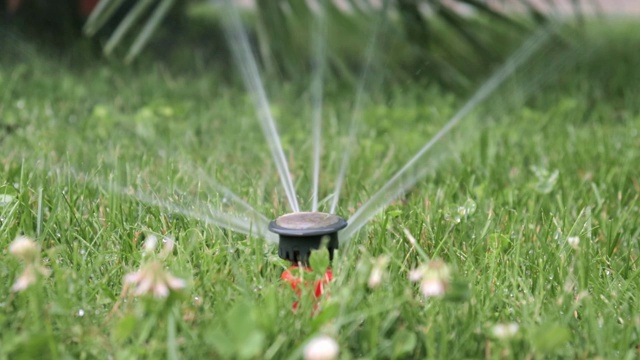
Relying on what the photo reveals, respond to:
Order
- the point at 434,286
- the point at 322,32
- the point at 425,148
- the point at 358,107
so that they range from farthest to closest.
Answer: the point at 322,32 < the point at 358,107 < the point at 425,148 < the point at 434,286

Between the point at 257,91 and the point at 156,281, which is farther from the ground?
the point at 156,281

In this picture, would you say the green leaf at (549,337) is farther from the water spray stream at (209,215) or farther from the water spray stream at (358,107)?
the water spray stream at (358,107)

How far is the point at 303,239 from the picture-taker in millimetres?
1080

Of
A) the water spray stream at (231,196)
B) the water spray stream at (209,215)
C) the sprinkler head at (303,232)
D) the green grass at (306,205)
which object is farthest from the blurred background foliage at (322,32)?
the sprinkler head at (303,232)

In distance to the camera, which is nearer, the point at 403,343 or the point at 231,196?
the point at 403,343

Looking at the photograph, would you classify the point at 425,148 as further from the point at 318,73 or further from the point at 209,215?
the point at 318,73

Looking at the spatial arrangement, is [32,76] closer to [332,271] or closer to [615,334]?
[332,271]

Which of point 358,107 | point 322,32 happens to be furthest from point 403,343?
point 322,32

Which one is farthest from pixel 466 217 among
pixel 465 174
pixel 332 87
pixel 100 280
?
pixel 332 87

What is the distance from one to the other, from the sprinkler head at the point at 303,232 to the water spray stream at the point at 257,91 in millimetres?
249

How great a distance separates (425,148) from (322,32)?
35.4 inches

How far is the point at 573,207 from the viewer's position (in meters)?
1.57

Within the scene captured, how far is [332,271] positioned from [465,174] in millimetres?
720

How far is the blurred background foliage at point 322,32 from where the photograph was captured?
2.62m
